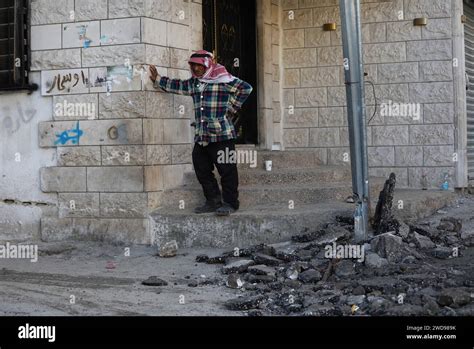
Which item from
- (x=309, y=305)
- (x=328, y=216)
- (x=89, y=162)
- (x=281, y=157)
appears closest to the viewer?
(x=309, y=305)

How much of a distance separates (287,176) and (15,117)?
11.9 ft

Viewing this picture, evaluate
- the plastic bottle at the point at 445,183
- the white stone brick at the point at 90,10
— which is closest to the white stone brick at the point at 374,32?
the plastic bottle at the point at 445,183

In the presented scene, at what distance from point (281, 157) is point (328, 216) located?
2.13 metres

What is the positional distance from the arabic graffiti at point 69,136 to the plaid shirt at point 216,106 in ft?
4.95

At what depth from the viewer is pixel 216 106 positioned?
9.01 meters

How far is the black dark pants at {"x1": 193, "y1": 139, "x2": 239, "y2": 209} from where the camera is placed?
8964 mm

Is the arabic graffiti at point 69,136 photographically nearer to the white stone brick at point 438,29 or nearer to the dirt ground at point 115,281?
the dirt ground at point 115,281

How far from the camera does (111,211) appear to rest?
931 cm

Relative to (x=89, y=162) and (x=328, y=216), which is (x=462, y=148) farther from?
(x=89, y=162)

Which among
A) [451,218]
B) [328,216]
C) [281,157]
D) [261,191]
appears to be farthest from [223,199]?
[451,218]

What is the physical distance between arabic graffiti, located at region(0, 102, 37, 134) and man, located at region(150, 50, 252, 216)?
224 centimetres

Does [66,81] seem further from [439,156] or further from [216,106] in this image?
[439,156]

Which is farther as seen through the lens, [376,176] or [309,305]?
[376,176]

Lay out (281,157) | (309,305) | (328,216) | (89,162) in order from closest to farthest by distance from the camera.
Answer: (309,305) → (328,216) → (89,162) → (281,157)
